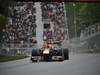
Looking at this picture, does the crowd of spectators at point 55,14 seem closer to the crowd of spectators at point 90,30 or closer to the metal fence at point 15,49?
the crowd of spectators at point 90,30

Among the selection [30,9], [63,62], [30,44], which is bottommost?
[63,62]

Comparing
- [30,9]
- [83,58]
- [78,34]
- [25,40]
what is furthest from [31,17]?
[83,58]

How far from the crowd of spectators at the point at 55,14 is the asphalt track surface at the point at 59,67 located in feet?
1.79

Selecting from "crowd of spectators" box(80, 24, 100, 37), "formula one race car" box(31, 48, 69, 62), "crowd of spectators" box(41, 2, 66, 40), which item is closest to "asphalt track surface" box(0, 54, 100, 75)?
"formula one race car" box(31, 48, 69, 62)

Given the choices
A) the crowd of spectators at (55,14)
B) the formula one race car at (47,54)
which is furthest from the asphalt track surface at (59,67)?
the crowd of spectators at (55,14)

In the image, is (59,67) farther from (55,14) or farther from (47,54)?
(55,14)

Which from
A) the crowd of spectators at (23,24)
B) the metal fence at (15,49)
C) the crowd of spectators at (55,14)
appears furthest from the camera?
the crowd of spectators at (55,14)

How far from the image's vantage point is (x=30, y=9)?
13.1ft

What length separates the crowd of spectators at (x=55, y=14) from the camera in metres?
4.08

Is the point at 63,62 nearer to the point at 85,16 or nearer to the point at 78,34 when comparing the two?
the point at 78,34

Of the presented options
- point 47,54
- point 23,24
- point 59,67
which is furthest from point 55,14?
point 59,67

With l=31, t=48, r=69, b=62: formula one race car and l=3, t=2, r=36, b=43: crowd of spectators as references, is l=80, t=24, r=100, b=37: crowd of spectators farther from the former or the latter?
l=3, t=2, r=36, b=43: crowd of spectators

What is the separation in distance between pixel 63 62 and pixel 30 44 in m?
0.66

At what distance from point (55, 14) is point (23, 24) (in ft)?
2.10
